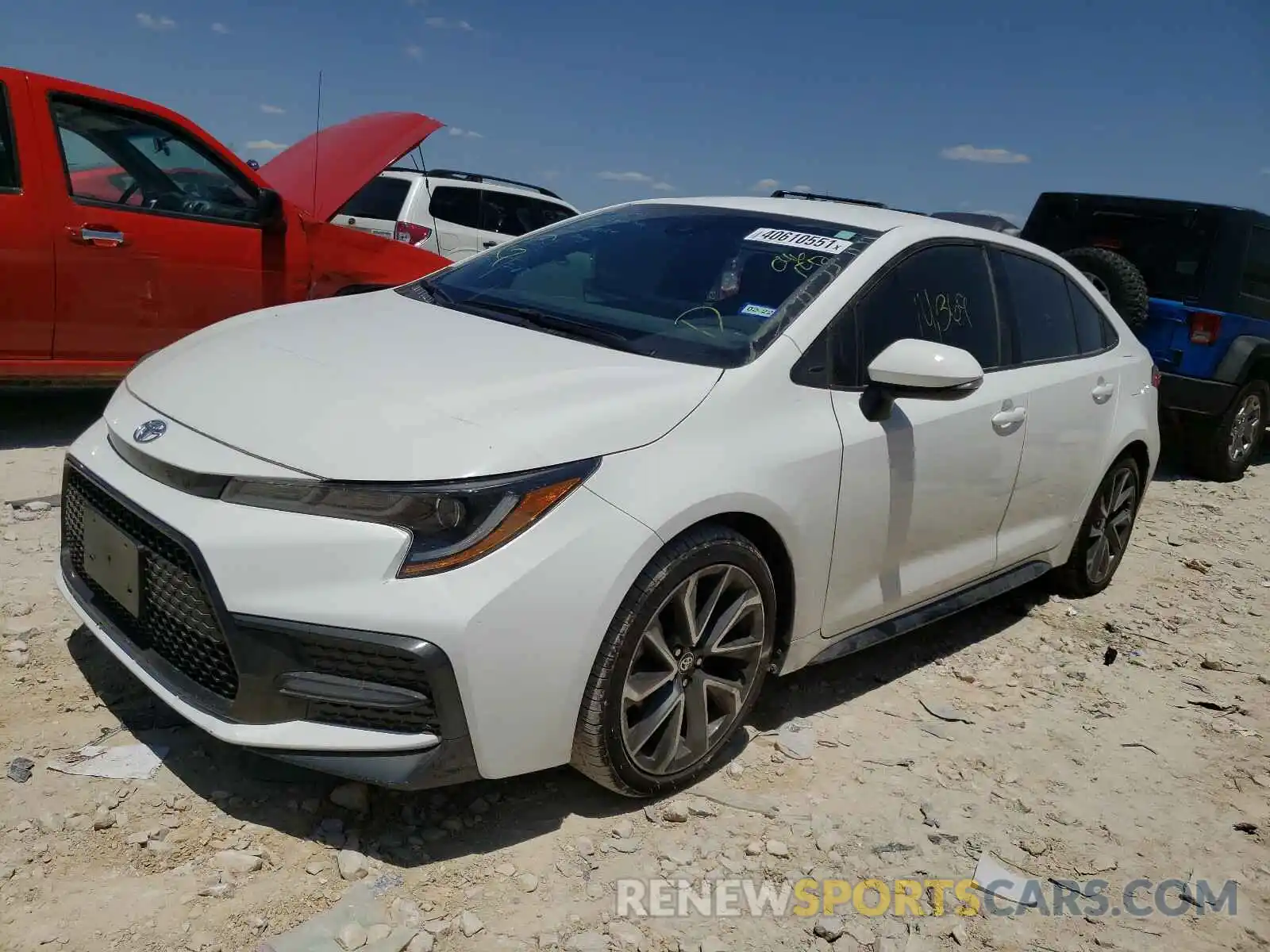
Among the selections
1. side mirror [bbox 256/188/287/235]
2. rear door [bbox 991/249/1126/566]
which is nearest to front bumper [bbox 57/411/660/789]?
rear door [bbox 991/249/1126/566]

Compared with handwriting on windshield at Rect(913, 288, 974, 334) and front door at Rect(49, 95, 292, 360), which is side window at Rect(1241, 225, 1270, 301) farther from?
front door at Rect(49, 95, 292, 360)

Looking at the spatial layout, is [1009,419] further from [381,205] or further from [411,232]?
[381,205]

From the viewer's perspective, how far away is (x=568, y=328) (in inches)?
125

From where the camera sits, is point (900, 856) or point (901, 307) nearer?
point (900, 856)

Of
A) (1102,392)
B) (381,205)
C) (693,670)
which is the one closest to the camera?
(693,670)

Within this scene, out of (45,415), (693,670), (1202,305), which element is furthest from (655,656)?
(1202,305)

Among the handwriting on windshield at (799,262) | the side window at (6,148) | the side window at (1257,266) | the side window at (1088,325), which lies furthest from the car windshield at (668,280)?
the side window at (1257,266)

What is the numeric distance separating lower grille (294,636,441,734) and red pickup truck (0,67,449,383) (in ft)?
12.0

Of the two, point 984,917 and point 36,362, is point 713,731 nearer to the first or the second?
point 984,917

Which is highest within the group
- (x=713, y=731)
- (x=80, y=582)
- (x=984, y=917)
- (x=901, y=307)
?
(x=901, y=307)

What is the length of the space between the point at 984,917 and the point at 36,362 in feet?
15.5

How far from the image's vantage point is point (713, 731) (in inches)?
117

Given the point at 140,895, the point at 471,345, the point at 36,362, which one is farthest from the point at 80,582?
the point at 36,362

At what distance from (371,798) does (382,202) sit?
8.22 m
